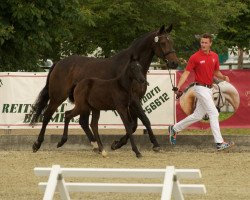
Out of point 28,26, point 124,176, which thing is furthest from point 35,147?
point 124,176

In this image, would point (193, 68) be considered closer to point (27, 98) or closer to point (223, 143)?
point (223, 143)

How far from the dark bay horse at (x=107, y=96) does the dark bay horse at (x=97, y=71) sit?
204mm

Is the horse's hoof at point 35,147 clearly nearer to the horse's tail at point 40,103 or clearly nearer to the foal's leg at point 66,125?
the foal's leg at point 66,125

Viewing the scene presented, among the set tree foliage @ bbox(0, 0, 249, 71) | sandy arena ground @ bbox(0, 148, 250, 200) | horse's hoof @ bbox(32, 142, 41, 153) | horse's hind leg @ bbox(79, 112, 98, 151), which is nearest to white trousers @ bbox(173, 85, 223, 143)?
sandy arena ground @ bbox(0, 148, 250, 200)

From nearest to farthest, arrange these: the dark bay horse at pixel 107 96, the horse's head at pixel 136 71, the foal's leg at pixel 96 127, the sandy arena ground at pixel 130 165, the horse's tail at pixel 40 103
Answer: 1. the sandy arena ground at pixel 130 165
2. the horse's head at pixel 136 71
3. the dark bay horse at pixel 107 96
4. the foal's leg at pixel 96 127
5. the horse's tail at pixel 40 103

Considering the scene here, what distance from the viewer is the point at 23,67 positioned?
88.8 ft

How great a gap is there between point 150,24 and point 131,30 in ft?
2.70

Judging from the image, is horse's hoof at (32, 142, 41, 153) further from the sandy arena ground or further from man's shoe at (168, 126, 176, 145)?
man's shoe at (168, 126, 176, 145)

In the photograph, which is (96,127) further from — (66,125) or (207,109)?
(207,109)

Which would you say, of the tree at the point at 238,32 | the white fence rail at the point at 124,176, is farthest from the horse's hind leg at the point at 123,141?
the tree at the point at 238,32

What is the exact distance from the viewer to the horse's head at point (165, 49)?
59.7 ft

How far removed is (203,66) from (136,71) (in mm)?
1335

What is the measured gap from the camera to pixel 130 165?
16.5 metres

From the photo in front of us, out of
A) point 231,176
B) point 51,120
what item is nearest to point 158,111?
point 51,120
